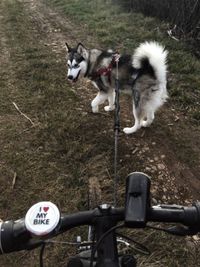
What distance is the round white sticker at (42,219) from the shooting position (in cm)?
106

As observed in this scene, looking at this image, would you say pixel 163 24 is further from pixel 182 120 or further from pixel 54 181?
pixel 54 181

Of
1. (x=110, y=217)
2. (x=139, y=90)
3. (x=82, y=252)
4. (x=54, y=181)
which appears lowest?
(x=54, y=181)

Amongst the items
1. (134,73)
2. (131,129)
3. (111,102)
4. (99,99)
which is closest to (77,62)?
(99,99)

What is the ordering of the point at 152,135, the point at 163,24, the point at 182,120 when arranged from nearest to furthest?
the point at 152,135
the point at 182,120
the point at 163,24

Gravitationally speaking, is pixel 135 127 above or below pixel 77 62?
below

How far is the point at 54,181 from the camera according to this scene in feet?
12.4

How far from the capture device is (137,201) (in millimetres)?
1103

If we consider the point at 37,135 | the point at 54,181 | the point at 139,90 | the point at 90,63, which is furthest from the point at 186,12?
the point at 54,181

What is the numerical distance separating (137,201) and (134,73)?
347 centimetres

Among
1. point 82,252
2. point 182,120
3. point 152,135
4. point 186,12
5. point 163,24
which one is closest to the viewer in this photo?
point 82,252

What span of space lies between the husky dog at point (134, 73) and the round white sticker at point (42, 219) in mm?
3276

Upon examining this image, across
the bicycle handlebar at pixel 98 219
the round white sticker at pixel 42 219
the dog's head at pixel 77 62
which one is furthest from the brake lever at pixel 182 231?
the dog's head at pixel 77 62

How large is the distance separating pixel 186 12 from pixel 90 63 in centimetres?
354

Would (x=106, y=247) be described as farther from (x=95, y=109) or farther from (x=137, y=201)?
(x=95, y=109)
